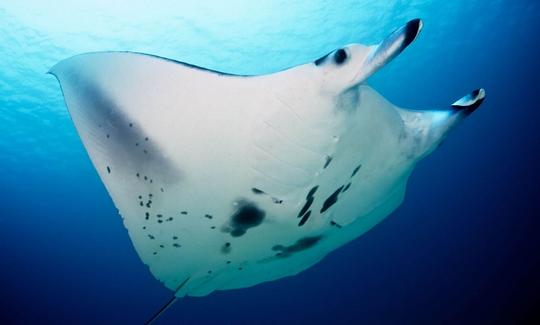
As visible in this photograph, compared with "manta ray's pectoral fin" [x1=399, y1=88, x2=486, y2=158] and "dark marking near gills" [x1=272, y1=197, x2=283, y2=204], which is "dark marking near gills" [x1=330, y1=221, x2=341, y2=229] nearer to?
"dark marking near gills" [x1=272, y1=197, x2=283, y2=204]

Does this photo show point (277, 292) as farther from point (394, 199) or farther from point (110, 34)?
point (394, 199)

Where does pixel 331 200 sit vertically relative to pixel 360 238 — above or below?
above

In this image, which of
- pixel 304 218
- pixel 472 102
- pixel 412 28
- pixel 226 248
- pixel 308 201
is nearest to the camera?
pixel 412 28

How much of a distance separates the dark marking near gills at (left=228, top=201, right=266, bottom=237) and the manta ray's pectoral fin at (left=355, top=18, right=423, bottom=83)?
0.92 m

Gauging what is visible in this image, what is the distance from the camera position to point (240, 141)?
1.67 metres

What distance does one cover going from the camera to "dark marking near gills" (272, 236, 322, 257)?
→ 7.57 ft

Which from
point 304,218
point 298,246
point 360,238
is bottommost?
point 360,238

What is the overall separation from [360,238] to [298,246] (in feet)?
46.0

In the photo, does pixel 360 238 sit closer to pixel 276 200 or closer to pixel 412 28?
pixel 276 200

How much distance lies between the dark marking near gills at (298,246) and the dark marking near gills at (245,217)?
378 mm

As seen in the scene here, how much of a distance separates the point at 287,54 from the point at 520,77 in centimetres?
1155

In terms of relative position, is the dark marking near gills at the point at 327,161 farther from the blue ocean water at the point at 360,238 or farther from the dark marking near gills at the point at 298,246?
the blue ocean water at the point at 360,238

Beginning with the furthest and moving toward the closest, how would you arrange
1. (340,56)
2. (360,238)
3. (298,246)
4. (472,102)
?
1. (360,238)
2. (298,246)
3. (472,102)
4. (340,56)

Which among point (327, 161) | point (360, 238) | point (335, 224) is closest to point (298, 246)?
point (335, 224)
